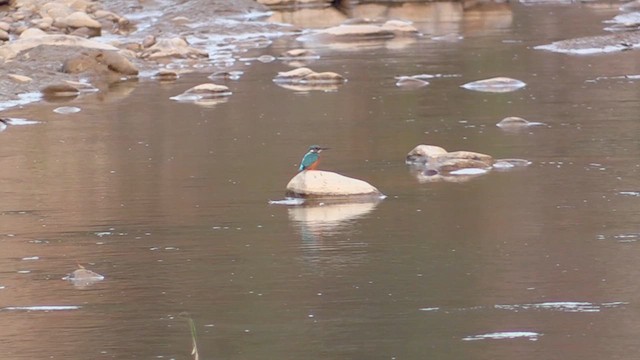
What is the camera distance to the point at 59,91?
2294 cm

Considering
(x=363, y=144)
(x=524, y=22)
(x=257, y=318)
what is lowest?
(x=524, y=22)

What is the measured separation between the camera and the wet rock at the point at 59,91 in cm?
2276

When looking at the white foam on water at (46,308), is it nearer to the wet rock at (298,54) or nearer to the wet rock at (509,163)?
the wet rock at (509,163)

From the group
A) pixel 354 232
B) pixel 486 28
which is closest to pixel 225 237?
pixel 354 232

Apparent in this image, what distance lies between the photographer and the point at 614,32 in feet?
94.1

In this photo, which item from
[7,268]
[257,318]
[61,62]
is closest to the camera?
[257,318]

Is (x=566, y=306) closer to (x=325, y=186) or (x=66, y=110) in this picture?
(x=325, y=186)

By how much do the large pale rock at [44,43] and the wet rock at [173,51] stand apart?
1.55 m

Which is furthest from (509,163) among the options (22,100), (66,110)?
(22,100)

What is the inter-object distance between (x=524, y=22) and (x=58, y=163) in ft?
63.0

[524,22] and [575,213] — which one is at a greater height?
[575,213]

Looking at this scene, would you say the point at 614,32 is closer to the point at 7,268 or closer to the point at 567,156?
the point at 567,156

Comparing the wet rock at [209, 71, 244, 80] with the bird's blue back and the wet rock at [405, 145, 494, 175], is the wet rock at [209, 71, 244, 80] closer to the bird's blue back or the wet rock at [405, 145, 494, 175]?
the wet rock at [405, 145, 494, 175]

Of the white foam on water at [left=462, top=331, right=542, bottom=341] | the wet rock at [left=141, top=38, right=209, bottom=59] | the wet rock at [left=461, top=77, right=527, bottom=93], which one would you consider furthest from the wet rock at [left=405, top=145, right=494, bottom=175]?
the wet rock at [left=141, top=38, right=209, bottom=59]
